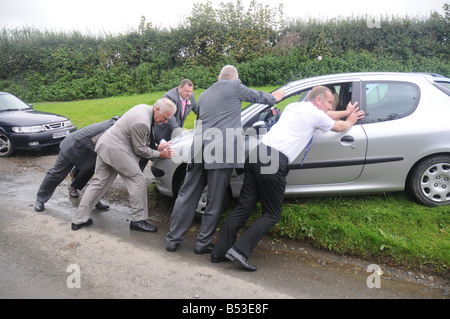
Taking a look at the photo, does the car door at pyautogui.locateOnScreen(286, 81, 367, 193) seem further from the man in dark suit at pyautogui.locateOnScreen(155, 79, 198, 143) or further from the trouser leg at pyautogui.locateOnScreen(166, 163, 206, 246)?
the man in dark suit at pyautogui.locateOnScreen(155, 79, 198, 143)

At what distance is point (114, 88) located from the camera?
52.4ft

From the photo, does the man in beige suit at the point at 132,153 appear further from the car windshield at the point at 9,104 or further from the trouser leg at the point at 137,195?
the car windshield at the point at 9,104

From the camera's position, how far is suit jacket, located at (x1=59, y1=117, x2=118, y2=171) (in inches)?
203

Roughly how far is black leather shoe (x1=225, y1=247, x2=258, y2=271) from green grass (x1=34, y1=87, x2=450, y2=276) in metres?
0.80

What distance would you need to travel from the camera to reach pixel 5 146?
8.49 meters

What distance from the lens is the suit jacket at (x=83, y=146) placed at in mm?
5164

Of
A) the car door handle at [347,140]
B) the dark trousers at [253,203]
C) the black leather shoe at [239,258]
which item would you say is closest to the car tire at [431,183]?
the car door handle at [347,140]

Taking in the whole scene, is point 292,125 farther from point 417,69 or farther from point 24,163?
point 417,69

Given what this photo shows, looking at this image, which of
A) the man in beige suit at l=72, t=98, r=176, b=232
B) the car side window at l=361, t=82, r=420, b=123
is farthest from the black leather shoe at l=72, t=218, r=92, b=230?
the car side window at l=361, t=82, r=420, b=123

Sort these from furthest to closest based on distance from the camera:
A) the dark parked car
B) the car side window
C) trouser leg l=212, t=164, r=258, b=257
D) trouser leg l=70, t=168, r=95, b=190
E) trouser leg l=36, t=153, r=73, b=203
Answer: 1. the dark parked car
2. trouser leg l=70, t=168, r=95, b=190
3. trouser leg l=36, t=153, r=73, b=203
4. the car side window
5. trouser leg l=212, t=164, r=258, b=257

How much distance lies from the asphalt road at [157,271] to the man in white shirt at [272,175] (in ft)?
0.79

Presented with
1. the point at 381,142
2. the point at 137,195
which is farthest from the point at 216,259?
the point at 381,142

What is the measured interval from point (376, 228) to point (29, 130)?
783cm

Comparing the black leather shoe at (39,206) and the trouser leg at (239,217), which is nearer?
the trouser leg at (239,217)
